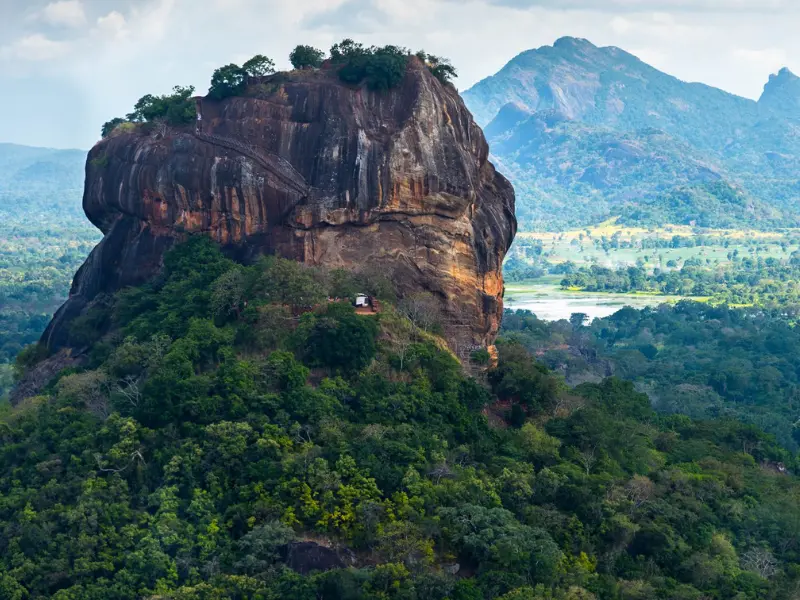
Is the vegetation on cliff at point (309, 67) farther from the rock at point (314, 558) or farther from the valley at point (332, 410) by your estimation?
the rock at point (314, 558)

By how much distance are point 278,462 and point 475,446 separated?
5981 millimetres

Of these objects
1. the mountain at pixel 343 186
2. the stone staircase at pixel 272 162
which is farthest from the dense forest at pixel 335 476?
the stone staircase at pixel 272 162

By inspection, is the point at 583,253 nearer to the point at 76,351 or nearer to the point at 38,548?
the point at 76,351

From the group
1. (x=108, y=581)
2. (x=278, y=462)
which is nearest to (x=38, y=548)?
(x=108, y=581)

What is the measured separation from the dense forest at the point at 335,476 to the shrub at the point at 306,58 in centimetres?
814

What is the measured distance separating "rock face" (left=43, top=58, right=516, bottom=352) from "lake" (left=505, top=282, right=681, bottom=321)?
57110mm

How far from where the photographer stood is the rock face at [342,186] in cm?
3397

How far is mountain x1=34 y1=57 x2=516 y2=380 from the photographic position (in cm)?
3397

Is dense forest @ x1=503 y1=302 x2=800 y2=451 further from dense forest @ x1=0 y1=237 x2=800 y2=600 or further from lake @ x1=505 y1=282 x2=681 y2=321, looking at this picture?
dense forest @ x1=0 y1=237 x2=800 y2=600

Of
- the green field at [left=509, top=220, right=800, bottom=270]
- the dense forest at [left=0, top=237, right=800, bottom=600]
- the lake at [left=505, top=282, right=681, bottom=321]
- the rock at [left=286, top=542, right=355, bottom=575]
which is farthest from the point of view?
the green field at [left=509, top=220, right=800, bottom=270]

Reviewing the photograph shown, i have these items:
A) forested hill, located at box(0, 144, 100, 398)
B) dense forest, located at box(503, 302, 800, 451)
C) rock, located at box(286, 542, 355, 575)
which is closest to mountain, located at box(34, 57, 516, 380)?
rock, located at box(286, 542, 355, 575)

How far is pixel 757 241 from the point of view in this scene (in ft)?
511

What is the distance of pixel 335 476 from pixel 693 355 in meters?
52.3

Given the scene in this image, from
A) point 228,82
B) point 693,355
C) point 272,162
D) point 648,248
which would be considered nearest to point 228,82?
point 228,82
